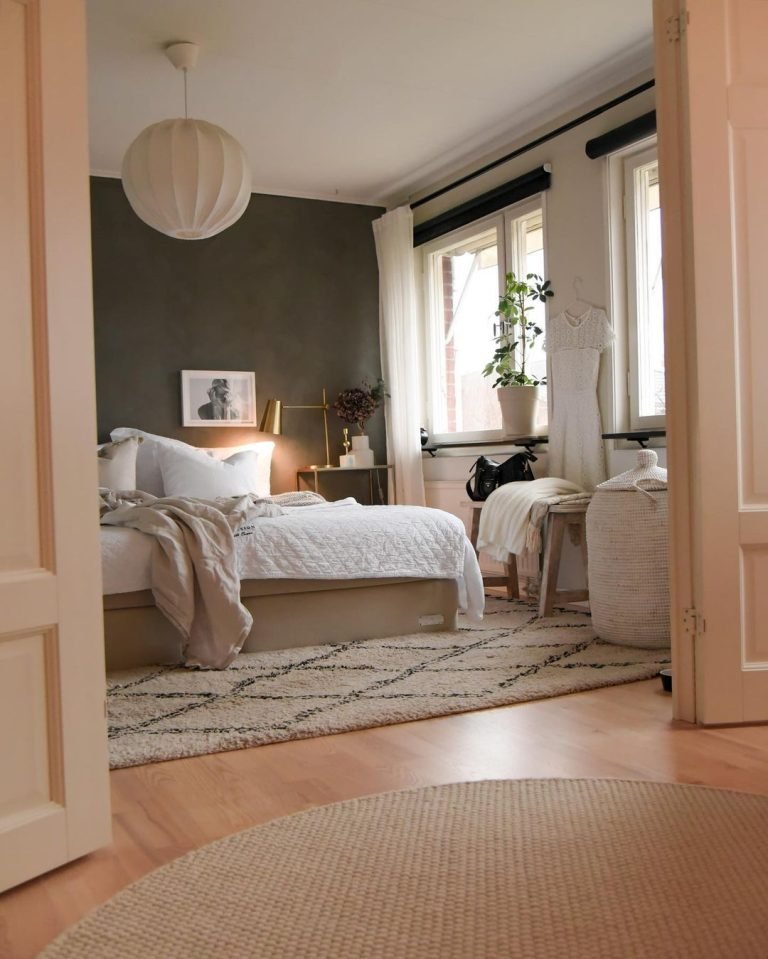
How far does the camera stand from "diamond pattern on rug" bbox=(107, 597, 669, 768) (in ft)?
9.50

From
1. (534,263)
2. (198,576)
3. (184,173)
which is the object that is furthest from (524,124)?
(198,576)

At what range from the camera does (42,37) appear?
197 cm

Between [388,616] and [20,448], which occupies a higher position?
[20,448]

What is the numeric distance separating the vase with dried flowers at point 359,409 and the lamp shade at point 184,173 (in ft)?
8.15

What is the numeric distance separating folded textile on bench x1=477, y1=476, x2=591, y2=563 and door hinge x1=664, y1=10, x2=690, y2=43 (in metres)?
2.33

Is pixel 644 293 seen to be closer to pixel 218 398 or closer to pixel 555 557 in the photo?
pixel 555 557

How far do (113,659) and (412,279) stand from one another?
394 cm

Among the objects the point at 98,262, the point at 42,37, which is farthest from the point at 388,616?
the point at 98,262

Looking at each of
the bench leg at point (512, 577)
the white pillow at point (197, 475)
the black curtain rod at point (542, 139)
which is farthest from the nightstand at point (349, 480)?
the black curtain rod at point (542, 139)

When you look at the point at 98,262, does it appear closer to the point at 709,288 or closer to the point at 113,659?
the point at 113,659

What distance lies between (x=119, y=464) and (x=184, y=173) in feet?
5.72

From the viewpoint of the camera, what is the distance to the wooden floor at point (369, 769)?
1969mm

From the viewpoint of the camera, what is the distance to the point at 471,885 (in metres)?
1.78

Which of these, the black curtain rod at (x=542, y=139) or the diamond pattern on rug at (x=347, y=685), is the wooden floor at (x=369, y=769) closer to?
the diamond pattern on rug at (x=347, y=685)
